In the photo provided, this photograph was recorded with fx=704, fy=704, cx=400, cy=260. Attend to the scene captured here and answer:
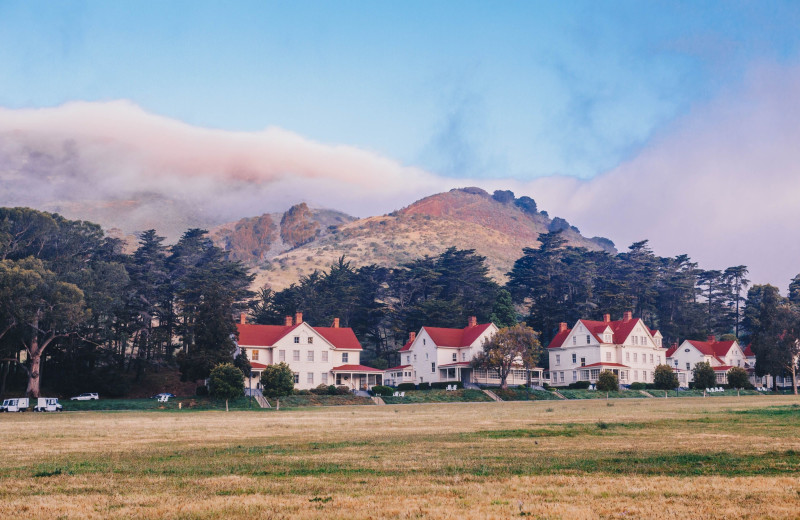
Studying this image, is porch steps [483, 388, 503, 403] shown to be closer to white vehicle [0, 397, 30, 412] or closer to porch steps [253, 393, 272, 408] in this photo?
porch steps [253, 393, 272, 408]

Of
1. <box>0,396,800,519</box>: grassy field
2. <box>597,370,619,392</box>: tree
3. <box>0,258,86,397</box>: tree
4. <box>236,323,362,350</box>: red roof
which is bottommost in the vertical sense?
<box>597,370,619,392</box>: tree

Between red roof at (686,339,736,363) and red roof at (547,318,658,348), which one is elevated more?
red roof at (547,318,658,348)

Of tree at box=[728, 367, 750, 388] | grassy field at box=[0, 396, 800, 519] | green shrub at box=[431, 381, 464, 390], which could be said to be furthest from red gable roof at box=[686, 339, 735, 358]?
grassy field at box=[0, 396, 800, 519]

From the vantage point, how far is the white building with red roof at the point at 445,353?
300ft

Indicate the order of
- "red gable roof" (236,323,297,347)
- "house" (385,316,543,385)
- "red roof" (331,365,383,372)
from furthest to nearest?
"house" (385,316,543,385) → "red roof" (331,365,383,372) → "red gable roof" (236,323,297,347)

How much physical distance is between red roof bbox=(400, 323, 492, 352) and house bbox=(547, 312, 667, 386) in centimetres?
1536

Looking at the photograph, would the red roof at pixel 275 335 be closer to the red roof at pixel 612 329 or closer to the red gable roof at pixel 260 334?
the red gable roof at pixel 260 334

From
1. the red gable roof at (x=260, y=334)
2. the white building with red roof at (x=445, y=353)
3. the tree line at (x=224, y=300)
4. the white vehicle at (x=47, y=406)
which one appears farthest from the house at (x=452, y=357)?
the white vehicle at (x=47, y=406)

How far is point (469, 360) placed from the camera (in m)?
91.8

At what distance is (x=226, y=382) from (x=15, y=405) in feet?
59.7

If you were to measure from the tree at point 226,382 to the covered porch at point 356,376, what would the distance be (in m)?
26.8

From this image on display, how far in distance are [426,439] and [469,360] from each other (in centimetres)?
7039

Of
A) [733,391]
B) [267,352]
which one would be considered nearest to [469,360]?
[267,352]

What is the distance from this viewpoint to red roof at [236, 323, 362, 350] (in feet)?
282
